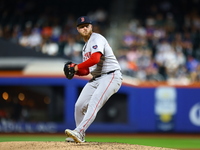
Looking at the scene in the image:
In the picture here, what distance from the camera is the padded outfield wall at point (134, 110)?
38.7 ft

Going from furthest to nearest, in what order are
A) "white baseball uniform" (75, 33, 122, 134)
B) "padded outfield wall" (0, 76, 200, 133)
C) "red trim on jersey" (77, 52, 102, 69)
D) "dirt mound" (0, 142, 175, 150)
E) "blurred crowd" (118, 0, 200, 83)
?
1. "blurred crowd" (118, 0, 200, 83)
2. "padded outfield wall" (0, 76, 200, 133)
3. "white baseball uniform" (75, 33, 122, 134)
4. "red trim on jersey" (77, 52, 102, 69)
5. "dirt mound" (0, 142, 175, 150)

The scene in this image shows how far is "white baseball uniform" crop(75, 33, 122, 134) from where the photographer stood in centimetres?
542

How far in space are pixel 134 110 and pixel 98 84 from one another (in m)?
6.38

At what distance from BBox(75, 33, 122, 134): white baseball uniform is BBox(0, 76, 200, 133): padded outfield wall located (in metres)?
6.12

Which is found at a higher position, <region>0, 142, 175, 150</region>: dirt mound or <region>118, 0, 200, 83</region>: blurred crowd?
<region>118, 0, 200, 83</region>: blurred crowd

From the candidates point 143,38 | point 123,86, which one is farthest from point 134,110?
point 143,38

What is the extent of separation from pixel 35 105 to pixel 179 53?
481 cm

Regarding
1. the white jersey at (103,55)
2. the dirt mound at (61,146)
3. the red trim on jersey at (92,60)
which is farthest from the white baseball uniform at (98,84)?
the dirt mound at (61,146)

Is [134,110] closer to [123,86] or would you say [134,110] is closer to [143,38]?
[123,86]

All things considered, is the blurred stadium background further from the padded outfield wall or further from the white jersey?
the white jersey

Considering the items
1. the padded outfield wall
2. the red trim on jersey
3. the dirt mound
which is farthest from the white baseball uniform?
the padded outfield wall

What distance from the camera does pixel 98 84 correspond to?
563 cm

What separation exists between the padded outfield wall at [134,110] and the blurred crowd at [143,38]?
53 cm

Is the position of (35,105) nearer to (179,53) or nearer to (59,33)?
(59,33)
